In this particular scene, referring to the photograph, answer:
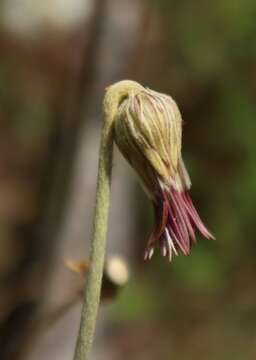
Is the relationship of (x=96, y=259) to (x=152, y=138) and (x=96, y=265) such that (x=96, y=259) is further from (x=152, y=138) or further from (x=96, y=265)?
(x=152, y=138)

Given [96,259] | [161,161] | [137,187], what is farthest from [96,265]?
[137,187]

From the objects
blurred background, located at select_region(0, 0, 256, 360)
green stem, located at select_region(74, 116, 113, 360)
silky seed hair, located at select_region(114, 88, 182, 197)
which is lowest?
blurred background, located at select_region(0, 0, 256, 360)

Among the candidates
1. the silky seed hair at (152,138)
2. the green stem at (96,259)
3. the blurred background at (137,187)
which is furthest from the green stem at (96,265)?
the blurred background at (137,187)

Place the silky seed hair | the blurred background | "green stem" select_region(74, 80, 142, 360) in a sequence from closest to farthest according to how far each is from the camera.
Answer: "green stem" select_region(74, 80, 142, 360) < the silky seed hair < the blurred background

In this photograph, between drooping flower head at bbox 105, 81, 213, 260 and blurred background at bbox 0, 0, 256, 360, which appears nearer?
→ drooping flower head at bbox 105, 81, 213, 260

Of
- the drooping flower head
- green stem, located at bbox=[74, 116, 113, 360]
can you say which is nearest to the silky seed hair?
the drooping flower head

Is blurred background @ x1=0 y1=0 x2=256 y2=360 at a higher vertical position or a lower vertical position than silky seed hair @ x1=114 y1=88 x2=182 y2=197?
lower

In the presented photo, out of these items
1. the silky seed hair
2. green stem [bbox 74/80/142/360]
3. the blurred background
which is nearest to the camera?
green stem [bbox 74/80/142/360]

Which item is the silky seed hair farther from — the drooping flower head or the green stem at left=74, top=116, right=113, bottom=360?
the green stem at left=74, top=116, right=113, bottom=360
